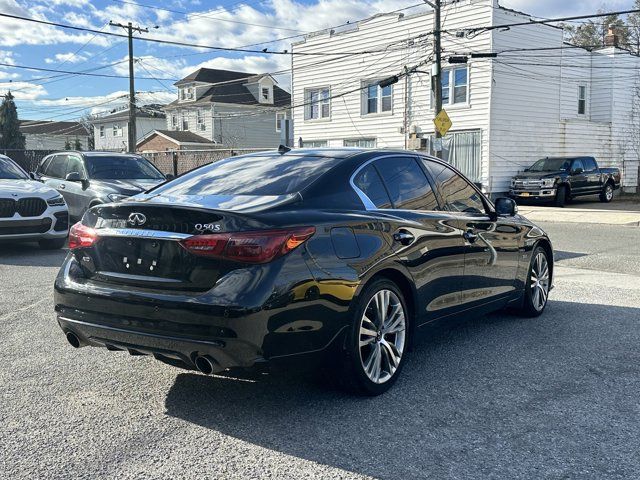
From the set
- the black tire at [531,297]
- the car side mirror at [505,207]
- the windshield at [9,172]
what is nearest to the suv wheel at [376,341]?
the car side mirror at [505,207]

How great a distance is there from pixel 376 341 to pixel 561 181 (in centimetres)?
2056

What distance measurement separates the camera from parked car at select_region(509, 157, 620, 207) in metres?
22.9

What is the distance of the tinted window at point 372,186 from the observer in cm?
444

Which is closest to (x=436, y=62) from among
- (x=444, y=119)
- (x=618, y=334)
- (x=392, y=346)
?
(x=444, y=119)

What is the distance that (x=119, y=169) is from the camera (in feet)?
43.2

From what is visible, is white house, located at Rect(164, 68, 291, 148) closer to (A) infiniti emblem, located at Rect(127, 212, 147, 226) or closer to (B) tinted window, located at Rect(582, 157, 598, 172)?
(B) tinted window, located at Rect(582, 157, 598, 172)

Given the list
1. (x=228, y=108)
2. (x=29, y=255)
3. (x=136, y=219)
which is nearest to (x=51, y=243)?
(x=29, y=255)

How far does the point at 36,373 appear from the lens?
15.3 feet

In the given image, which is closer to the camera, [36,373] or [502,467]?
[502,467]

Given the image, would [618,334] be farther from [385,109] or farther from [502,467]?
[385,109]

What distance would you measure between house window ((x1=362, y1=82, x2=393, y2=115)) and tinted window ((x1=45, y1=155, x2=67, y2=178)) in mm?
16956

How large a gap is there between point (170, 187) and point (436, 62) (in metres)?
17.6

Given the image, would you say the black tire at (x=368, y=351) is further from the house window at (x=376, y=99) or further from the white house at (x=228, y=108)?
the white house at (x=228, y=108)

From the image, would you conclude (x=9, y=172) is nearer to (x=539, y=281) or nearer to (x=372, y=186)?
(x=372, y=186)
